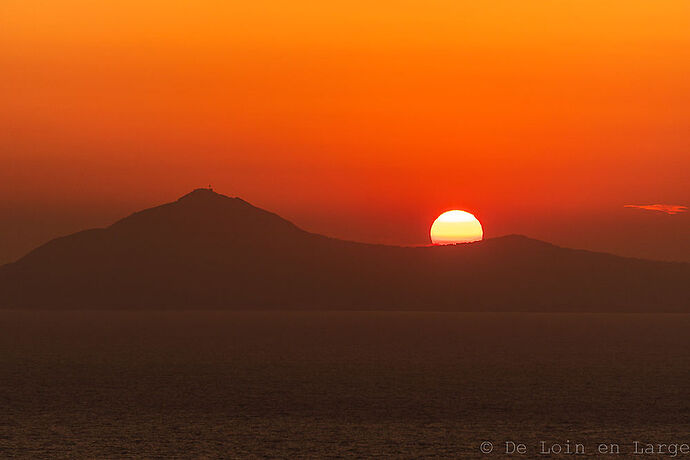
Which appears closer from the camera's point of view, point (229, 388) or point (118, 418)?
point (118, 418)

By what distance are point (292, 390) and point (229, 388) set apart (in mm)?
3621

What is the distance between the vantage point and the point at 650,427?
121ft

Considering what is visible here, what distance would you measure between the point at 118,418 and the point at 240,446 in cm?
877

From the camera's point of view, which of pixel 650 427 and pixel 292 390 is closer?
pixel 650 427

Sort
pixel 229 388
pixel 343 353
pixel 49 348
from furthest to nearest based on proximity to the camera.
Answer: pixel 49 348
pixel 343 353
pixel 229 388

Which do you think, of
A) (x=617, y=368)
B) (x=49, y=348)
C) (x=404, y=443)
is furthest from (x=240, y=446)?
(x=49, y=348)

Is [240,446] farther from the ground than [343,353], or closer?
closer

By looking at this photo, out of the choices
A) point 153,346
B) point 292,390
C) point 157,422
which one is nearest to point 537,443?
point 157,422

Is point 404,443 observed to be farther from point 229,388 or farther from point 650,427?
point 229,388

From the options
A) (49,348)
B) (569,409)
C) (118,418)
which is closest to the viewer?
(118,418)

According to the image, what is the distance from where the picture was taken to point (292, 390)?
168ft

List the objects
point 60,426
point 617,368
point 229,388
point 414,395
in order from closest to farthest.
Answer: point 60,426, point 414,395, point 229,388, point 617,368

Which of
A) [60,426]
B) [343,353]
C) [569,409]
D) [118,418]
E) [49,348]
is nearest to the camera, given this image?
[60,426]

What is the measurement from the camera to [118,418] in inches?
1515
